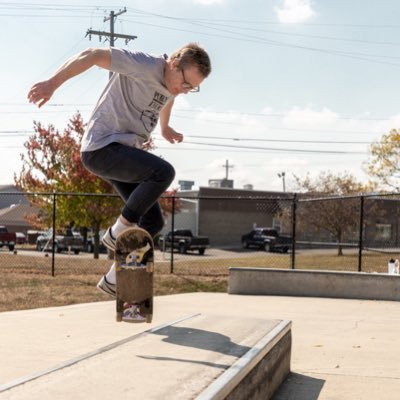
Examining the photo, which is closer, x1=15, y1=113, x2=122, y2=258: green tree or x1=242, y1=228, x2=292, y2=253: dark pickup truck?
x1=15, y1=113, x2=122, y2=258: green tree

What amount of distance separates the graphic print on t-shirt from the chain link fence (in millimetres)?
5267

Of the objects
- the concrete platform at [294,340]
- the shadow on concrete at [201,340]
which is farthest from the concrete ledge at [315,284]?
the shadow on concrete at [201,340]

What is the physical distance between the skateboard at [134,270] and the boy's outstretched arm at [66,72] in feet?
3.55

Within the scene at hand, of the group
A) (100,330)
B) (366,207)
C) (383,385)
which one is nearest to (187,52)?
(383,385)

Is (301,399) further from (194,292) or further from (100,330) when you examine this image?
(194,292)

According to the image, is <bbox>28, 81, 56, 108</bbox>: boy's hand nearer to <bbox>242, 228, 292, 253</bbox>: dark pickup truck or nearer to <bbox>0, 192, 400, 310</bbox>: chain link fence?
<bbox>0, 192, 400, 310</bbox>: chain link fence

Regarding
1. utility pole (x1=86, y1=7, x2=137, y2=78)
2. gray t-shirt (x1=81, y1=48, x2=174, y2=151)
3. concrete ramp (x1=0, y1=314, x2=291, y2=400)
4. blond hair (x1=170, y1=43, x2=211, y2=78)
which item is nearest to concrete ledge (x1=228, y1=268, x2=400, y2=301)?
concrete ramp (x1=0, y1=314, x2=291, y2=400)

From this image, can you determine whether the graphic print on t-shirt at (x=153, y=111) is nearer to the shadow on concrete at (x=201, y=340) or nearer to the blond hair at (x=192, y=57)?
the blond hair at (x=192, y=57)

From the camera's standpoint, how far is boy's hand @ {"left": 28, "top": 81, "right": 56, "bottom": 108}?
3941 millimetres

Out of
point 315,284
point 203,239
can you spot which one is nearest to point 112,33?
point 203,239

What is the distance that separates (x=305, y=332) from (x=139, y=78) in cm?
398

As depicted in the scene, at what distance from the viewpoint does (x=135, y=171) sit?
14.3ft

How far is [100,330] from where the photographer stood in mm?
6699

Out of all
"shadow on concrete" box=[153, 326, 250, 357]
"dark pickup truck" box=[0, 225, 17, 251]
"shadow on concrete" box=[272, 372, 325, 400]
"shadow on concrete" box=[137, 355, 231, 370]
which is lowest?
"dark pickup truck" box=[0, 225, 17, 251]
